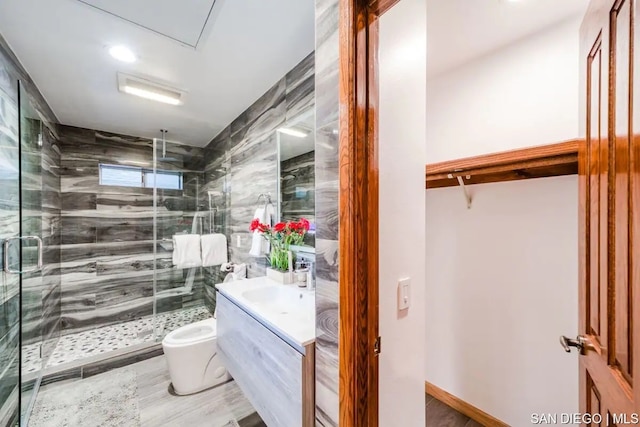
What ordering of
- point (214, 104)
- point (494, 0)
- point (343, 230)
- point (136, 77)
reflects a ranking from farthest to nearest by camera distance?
point (214, 104) < point (136, 77) < point (494, 0) < point (343, 230)

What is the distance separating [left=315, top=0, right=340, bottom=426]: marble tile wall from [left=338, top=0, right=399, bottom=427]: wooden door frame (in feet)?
0.16

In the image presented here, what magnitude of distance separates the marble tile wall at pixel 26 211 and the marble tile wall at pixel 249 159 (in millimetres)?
1448

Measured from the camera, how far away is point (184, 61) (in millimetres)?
1814

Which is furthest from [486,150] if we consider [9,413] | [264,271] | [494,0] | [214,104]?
[9,413]

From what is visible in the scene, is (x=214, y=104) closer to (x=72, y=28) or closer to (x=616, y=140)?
(x=72, y=28)

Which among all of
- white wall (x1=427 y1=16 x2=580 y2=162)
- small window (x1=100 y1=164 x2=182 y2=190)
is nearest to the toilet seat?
small window (x1=100 y1=164 x2=182 y2=190)

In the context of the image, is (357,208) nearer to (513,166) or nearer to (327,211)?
(327,211)

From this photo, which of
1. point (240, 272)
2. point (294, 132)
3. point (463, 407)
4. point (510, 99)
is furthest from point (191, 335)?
point (510, 99)

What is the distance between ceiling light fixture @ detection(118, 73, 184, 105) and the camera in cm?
203

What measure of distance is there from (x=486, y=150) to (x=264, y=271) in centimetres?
189

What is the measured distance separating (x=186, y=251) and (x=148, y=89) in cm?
172

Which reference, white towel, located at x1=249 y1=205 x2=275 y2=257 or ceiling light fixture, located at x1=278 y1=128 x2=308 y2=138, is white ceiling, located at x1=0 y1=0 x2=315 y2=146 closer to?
ceiling light fixture, located at x1=278 y1=128 x2=308 y2=138

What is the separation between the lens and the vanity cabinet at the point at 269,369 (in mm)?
995

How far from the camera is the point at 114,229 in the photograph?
3.30m
